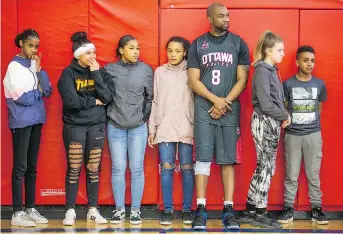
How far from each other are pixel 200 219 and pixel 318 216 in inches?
49.0

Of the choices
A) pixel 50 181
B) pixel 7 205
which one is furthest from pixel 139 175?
pixel 7 205

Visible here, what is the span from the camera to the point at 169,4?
7.59 meters

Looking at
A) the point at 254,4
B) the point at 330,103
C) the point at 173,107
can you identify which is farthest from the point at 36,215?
the point at 330,103

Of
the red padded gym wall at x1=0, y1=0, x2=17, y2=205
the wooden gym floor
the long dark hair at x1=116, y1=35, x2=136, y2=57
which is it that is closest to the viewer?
the wooden gym floor

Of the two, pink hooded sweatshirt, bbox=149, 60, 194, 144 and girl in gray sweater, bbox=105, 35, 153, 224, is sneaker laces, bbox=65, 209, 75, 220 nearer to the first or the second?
girl in gray sweater, bbox=105, 35, 153, 224

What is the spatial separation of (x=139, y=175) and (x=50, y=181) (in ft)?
3.14

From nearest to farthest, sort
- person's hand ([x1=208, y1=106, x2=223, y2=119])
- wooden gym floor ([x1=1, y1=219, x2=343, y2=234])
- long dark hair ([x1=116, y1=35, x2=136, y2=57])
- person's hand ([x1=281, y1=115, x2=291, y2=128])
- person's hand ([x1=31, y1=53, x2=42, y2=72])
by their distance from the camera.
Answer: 1. wooden gym floor ([x1=1, y1=219, x2=343, y2=234])
2. person's hand ([x1=208, y1=106, x2=223, y2=119])
3. person's hand ([x1=281, y1=115, x2=291, y2=128])
4. person's hand ([x1=31, y1=53, x2=42, y2=72])
5. long dark hair ([x1=116, y1=35, x2=136, y2=57])

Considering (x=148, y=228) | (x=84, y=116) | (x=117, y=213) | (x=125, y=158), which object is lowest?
(x=148, y=228)

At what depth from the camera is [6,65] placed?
7609 mm

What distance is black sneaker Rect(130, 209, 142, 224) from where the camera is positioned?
24.1 ft

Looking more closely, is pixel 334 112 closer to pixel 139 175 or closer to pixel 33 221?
pixel 139 175

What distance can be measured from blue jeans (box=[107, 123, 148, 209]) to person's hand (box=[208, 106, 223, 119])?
0.75m

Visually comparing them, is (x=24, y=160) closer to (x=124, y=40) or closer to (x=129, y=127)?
(x=129, y=127)

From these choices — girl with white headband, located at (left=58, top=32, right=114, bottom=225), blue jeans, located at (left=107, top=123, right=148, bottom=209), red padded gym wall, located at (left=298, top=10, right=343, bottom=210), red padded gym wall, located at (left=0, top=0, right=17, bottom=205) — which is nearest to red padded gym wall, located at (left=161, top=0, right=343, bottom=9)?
red padded gym wall, located at (left=298, top=10, right=343, bottom=210)
